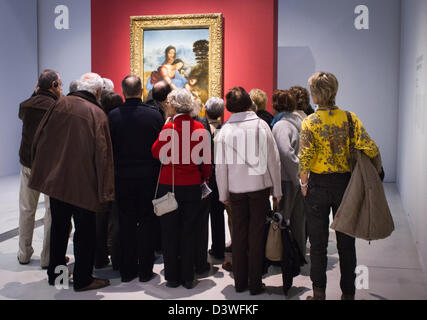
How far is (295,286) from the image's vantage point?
13.7 feet

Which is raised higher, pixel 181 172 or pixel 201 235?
pixel 181 172

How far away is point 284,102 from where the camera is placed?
4551 mm

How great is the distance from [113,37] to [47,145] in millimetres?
5855

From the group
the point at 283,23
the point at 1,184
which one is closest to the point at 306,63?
the point at 283,23

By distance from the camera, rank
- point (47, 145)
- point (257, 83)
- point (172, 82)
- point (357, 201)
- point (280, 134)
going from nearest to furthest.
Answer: point (357, 201)
point (47, 145)
point (280, 134)
point (257, 83)
point (172, 82)

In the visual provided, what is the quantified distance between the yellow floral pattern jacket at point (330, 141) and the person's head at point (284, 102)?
3.68 ft

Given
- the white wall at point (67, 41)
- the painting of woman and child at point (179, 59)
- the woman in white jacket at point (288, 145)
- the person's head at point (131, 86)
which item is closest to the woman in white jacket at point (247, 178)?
the woman in white jacket at point (288, 145)

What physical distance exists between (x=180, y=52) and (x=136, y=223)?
5.76 metres

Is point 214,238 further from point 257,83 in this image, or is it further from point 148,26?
point 148,26

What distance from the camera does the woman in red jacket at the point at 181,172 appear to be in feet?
12.9

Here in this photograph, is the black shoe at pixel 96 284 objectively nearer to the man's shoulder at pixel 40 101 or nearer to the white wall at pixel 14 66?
the man's shoulder at pixel 40 101

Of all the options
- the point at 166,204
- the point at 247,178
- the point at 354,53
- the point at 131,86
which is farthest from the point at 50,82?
the point at 354,53

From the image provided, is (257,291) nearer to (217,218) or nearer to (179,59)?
(217,218)

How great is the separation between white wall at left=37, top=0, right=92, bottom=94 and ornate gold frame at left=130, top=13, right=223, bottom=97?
309cm
